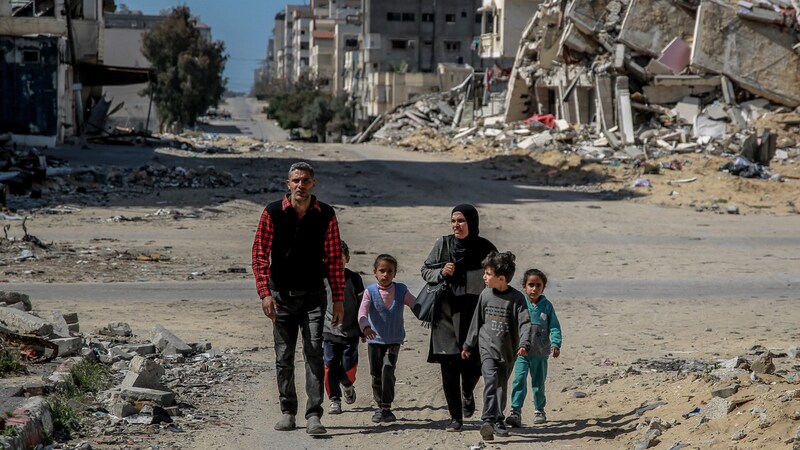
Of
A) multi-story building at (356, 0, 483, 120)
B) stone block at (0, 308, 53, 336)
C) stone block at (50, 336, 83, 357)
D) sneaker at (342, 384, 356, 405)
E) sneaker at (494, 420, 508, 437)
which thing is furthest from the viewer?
multi-story building at (356, 0, 483, 120)

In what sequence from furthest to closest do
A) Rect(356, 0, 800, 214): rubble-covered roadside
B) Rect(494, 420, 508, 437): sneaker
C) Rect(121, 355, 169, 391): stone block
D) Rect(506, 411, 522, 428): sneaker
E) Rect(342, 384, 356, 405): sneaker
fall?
Rect(356, 0, 800, 214): rubble-covered roadside → Rect(342, 384, 356, 405): sneaker → Rect(121, 355, 169, 391): stone block → Rect(506, 411, 522, 428): sneaker → Rect(494, 420, 508, 437): sneaker

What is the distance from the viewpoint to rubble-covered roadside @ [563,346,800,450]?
21.0 ft

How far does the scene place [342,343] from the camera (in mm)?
7961

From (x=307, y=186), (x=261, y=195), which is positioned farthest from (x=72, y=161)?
(x=307, y=186)

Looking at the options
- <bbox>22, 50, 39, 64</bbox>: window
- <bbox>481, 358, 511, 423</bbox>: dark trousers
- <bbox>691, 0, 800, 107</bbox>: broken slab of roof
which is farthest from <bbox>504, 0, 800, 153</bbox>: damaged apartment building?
<bbox>481, 358, 511, 423</bbox>: dark trousers

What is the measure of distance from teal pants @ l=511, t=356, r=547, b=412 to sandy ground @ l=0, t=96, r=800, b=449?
0.19 meters

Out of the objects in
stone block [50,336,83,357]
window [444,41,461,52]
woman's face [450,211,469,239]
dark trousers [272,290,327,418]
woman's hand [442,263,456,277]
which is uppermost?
window [444,41,461,52]

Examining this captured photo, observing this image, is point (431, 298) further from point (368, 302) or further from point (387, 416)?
point (387, 416)

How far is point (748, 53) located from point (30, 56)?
2308 centimetres

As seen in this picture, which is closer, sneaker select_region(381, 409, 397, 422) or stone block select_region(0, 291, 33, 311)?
sneaker select_region(381, 409, 397, 422)

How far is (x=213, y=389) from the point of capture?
8453 mm

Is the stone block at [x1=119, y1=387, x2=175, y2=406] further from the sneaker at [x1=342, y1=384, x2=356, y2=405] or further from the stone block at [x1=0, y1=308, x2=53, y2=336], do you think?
the stone block at [x1=0, y1=308, x2=53, y2=336]

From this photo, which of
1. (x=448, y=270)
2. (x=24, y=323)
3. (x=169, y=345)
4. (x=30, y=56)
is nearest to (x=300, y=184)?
(x=448, y=270)

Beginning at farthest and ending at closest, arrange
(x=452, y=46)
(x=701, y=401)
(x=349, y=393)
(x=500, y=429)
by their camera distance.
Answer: (x=452, y=46)
(x=349, y=393)
(x=701, y=401)
(x=500, y=429)
